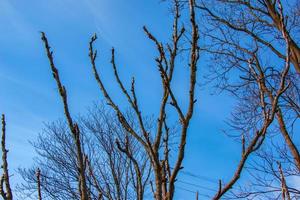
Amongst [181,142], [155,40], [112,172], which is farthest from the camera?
[112,172]

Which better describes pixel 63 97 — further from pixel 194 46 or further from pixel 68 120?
pixel 194 46

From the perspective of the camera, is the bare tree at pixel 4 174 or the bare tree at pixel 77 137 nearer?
the bare tree at pixel 77 137

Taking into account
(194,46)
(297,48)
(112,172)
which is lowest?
(194,46)

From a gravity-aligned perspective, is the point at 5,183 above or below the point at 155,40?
below

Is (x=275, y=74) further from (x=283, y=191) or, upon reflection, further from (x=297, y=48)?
(x=283, y=191)

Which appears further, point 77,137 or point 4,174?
point 4,174

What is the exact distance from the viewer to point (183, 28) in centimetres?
115

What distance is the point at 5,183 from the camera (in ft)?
3.34

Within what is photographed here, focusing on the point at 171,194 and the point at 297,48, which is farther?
the point at 297,48

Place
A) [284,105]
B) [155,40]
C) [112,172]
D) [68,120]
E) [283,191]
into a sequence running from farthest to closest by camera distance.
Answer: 1. [112,172]
2. [284,105]
3. [283,191]
4. [155,40]
5. [68,120]

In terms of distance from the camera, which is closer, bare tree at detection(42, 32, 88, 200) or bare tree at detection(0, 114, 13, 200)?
bare tree at detection(42, 32, 88, 200)

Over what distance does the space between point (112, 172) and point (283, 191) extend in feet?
32.8

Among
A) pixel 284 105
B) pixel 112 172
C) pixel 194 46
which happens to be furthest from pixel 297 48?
pixel 194 46

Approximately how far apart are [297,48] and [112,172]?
603cm
